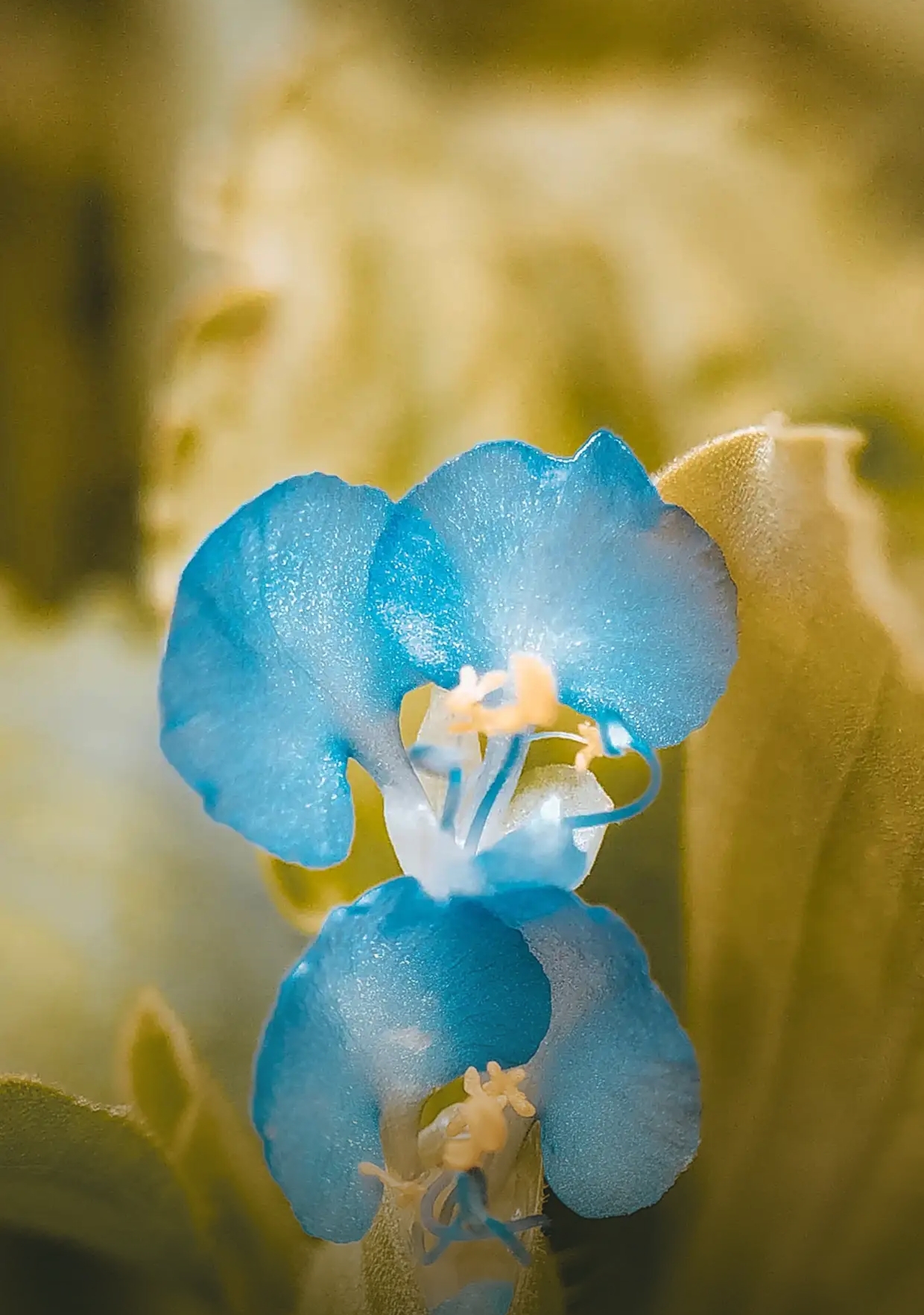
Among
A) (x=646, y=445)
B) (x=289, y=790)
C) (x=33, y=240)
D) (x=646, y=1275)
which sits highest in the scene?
(x=33, y=240)

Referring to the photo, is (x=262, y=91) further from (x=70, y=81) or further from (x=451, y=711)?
(x=451, y=711)

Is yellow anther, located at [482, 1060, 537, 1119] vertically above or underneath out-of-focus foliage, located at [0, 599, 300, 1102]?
underneath

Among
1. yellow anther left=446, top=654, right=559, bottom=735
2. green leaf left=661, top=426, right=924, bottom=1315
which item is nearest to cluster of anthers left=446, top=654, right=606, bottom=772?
yellow anther left=446, top=654, right=559, bottom=735

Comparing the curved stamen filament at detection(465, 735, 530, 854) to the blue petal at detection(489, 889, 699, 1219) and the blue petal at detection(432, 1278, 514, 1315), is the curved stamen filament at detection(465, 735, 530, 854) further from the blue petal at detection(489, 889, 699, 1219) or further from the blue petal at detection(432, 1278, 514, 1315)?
the blue petal at detection(432, 1278, 514, 1315)

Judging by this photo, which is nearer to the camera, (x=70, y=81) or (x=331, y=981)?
Answer: (x=331, y=981)

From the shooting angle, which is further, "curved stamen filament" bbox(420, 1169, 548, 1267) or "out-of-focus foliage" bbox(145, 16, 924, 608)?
"out-of-focus foliage" bbox(145, 16, 924, 608)

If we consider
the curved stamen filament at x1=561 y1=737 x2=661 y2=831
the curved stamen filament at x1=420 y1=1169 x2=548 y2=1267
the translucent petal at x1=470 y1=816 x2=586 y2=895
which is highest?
the curved stamen filament at x1=561 y1=737 x2=661 y2=831

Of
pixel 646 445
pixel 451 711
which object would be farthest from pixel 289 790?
pixel 646 445

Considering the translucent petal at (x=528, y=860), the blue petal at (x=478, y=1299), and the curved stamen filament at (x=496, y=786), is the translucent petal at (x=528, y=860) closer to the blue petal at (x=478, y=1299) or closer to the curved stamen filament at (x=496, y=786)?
the curved stamen filament at (x=496, y=786)
